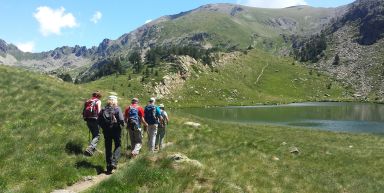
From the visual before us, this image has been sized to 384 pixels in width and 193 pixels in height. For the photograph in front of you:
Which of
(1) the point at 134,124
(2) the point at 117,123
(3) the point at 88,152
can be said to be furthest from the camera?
(1) the point at 134,124

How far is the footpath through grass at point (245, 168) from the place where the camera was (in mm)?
16016

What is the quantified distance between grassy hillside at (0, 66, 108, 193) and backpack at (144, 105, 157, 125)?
3800 mm

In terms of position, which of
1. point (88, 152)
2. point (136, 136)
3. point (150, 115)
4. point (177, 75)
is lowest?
point (177, 75)

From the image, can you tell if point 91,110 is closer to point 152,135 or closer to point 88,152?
point 88,152

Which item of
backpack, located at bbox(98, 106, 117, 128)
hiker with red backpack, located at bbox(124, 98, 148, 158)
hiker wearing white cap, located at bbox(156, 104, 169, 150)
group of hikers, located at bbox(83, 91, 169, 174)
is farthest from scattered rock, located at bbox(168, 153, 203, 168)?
hiker wearing white cap, located at bbox(156, 104, 169, 150)

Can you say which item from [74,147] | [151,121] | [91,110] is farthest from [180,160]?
[151,121]

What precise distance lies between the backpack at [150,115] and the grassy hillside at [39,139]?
12.5 ft

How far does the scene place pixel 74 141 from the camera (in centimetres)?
2314

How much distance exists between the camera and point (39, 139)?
22906 mm

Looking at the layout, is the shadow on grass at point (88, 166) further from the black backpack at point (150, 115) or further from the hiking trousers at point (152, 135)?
the black backpack at point (150, 115)

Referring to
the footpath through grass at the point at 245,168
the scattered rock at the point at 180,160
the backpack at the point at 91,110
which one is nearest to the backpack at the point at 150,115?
the footpath through grass at the point at 245,168

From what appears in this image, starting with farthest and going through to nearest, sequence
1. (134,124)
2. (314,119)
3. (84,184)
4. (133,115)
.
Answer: (314,119) < (133,115) < (134,124) < (84,184)

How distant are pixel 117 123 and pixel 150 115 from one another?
5852mm

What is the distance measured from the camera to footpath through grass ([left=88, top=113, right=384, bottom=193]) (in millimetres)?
16016
